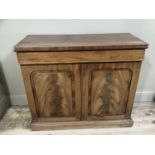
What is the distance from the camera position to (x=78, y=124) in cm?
160

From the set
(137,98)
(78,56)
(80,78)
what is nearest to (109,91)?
(80,78)

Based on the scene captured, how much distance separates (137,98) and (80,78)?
1.02 metres

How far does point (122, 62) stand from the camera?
1302 millimetres

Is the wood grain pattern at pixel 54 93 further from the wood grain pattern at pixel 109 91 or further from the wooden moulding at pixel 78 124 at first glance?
the wood grain pattern at pixel 109 91

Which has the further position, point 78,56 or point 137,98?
point 137,98

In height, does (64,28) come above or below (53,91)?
above

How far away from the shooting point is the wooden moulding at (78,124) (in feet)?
5.23

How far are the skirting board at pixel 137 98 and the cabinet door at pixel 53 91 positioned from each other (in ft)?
1.65

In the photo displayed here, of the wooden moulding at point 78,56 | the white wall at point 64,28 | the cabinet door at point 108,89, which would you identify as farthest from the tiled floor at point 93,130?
the wooden moulding at point 78,56

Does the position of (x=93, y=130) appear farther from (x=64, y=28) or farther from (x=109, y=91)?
(x=64, y=28)
